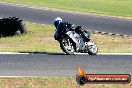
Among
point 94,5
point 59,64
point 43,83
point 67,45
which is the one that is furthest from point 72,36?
point 94,5

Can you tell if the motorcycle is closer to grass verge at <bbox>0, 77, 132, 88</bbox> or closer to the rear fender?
the rear fender

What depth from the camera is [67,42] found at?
1841cm

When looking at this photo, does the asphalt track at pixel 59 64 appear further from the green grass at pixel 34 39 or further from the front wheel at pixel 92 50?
the green grass at pixel 34 39

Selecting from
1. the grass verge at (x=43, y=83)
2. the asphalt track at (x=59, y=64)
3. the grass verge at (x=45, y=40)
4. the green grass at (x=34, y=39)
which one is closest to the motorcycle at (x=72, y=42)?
the asphalt track at (x=59, y=64)

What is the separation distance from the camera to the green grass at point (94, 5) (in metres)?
38.4

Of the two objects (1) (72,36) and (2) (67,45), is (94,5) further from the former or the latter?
(2) (67,45)

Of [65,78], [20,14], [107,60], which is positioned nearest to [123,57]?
[107,60]

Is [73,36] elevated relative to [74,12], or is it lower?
elevated

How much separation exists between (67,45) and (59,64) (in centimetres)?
290

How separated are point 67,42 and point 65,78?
4.89 meters

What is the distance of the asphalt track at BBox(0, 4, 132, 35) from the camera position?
31.8m

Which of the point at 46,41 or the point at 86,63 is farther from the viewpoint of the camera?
the point at 46,41

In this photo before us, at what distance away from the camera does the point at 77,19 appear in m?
34.9

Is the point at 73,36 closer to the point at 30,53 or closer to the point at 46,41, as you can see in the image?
the point at 30,53
